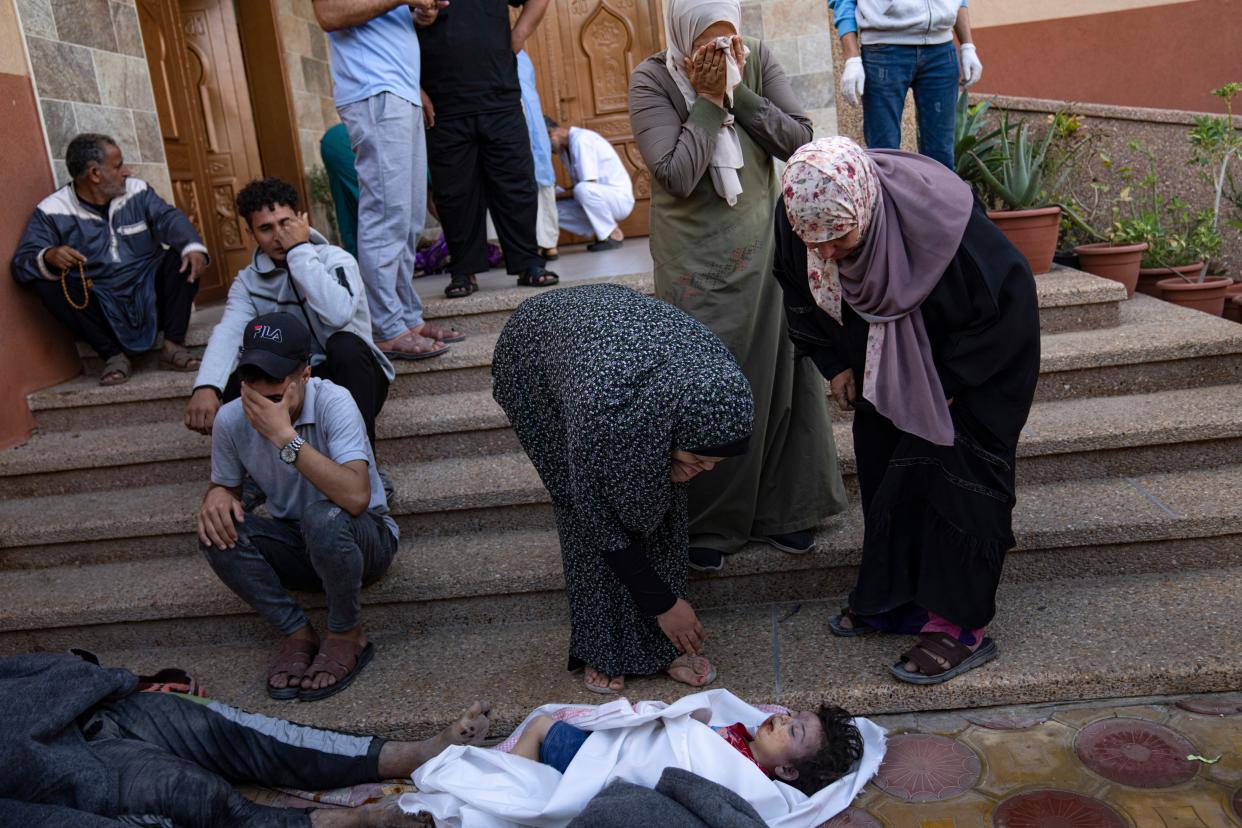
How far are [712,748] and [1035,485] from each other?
1710mm

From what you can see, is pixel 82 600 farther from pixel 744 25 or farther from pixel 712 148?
pixel 744 25

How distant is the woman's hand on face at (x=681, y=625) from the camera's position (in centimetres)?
243

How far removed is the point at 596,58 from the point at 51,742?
5883 millimetres

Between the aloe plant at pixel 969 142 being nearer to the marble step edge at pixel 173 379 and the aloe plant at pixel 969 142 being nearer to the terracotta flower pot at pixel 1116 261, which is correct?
the terracotta flower pot at pixel 1116 261

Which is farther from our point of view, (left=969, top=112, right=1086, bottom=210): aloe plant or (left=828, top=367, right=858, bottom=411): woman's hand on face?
(left=969, top=112, right=1086, bottom=210): aloe plant

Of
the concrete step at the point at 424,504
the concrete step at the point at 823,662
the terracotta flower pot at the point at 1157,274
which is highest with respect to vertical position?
the terracotta flower pot at the point at 1157,274

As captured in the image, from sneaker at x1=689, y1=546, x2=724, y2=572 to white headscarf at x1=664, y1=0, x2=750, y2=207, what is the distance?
1053mm

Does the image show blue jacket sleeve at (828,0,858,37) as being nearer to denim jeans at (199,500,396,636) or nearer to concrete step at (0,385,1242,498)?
concrete step at (0,385,1242,498)

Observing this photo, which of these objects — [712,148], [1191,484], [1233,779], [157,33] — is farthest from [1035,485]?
[157,33]

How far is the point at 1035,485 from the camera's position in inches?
131

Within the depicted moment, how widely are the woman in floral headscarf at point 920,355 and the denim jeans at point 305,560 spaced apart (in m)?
1.41

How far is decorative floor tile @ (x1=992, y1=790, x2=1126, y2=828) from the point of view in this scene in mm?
2121

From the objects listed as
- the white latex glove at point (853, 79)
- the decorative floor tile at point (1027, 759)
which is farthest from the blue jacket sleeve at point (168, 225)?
the decorative floor tile at point (1027, 759)

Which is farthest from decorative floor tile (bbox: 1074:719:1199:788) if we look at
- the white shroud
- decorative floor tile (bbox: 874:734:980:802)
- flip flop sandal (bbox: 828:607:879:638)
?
flip flop sandal (bbox: 828:607:879:638)
